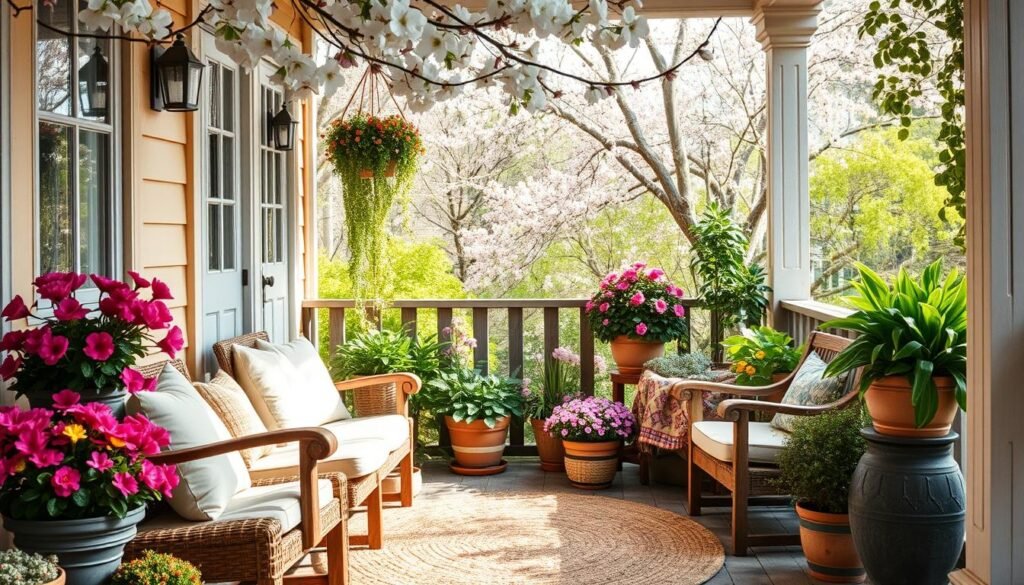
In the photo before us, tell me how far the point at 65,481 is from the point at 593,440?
3391 millimetres

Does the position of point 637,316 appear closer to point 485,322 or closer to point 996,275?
point 485,322

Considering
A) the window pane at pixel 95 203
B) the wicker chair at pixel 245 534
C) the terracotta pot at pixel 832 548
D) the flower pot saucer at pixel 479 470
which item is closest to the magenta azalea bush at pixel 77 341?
the wicker chair at pixel 245 534

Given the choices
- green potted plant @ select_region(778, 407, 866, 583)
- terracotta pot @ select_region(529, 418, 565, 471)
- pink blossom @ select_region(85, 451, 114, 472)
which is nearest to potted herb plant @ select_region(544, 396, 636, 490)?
terracotta pot @ select_region(529, 418, 565, 471)

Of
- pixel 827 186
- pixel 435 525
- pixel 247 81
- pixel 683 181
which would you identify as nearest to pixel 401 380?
pixel 435 525

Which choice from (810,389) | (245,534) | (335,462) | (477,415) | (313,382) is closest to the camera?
(245,534)

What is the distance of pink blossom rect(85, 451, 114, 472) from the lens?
8.65 ft

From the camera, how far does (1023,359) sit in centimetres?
298

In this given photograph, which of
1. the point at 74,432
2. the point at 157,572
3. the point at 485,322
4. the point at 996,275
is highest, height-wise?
the point at 996,275

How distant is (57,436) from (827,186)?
29.8 ft

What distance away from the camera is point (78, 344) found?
9.34 ft

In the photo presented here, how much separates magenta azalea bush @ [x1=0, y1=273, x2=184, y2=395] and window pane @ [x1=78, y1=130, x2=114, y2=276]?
726 millimetres

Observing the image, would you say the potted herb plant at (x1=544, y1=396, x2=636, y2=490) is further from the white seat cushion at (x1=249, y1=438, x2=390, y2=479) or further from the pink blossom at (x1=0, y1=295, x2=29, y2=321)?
the pink blossom at (x1=0, y1=295, x2=29, y2=321)

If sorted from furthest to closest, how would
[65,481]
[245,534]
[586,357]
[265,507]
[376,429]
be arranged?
[586,357], [376,429], [265,507], [245,534], [65,481]

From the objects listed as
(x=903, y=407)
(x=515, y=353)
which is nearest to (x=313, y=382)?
(x=515, y=353)
